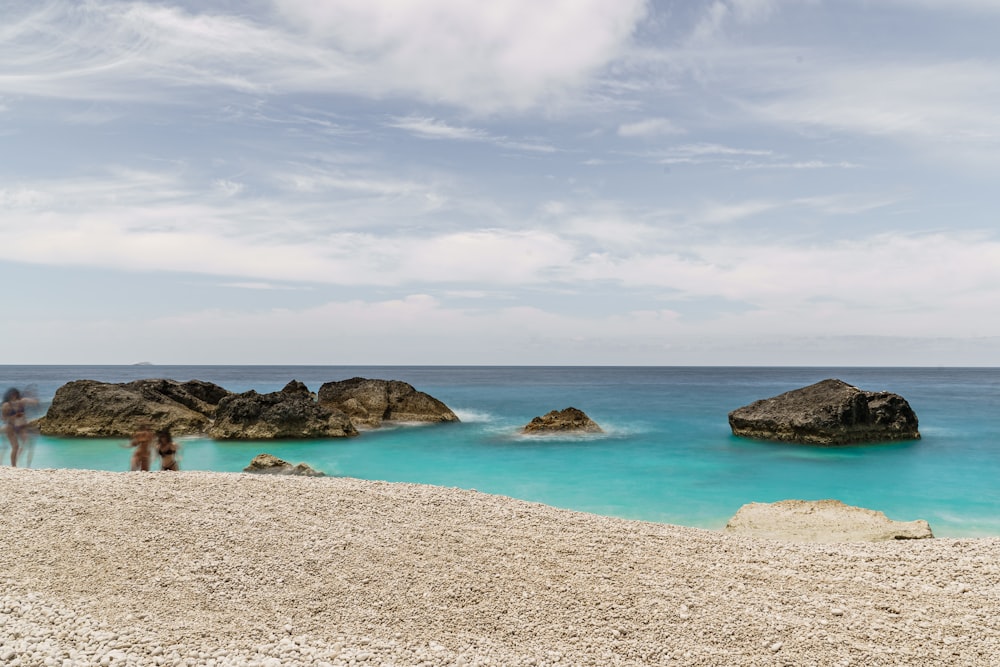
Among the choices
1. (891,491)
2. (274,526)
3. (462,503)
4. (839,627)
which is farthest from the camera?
(891,491)

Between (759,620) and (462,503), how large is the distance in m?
4.73

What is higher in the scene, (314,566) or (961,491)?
(314,566)

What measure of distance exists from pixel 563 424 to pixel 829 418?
11102 millimetres

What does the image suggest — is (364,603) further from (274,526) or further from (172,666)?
(274,526)

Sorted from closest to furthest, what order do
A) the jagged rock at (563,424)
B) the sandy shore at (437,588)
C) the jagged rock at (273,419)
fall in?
the sandy shore at (437,588)
the jagged rock at (273,419)
the jagged rock at (563,424)

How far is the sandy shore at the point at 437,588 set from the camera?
590 centimetres

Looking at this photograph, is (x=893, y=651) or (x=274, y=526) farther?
(x=274, y=526)

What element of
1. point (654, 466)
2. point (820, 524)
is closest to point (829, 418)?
point (654, 466)

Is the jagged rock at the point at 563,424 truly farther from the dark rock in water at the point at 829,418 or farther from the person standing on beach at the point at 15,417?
the person standing on beach at the point at 15,417

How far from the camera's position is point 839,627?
646 cm

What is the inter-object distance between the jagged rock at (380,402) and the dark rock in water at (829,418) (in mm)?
15381

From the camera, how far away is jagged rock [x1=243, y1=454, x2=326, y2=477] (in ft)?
50.9

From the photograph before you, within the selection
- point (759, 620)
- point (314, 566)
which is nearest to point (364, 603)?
point (314, 566)

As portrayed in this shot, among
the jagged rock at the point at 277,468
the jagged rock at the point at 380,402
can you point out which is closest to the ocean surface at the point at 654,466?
the jagged rock at the point at 380,402
